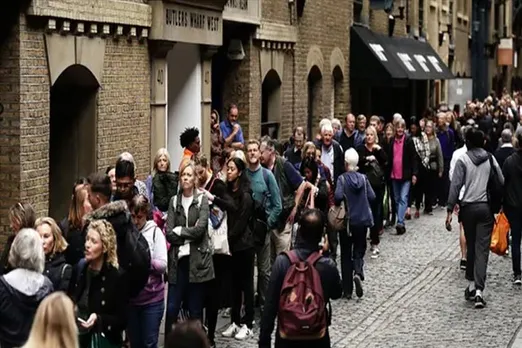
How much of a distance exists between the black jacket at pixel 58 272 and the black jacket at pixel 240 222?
11.6ft

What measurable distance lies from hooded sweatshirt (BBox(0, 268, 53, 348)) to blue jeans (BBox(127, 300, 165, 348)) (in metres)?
2.07

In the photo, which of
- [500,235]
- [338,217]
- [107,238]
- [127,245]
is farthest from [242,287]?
[500,235]

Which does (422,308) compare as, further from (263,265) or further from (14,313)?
(14,313)

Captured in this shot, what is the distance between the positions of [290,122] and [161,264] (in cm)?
1441

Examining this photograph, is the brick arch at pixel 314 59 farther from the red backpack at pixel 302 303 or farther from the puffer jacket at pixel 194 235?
the red backpack at pixel 302 303

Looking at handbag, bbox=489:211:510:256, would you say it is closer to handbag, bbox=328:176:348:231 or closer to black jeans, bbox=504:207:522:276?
black jeans, bbox=504:207:522:276

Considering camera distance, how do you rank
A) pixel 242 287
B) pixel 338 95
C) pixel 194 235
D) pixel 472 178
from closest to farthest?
1. pixel 194 235
2. pixel 242 287
3. pixel 472 178
4. pixel 338 95

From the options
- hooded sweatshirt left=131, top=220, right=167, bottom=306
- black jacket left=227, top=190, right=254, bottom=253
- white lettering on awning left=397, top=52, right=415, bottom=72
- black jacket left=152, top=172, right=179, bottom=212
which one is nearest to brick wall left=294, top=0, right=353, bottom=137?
white lettering on awning left=397, top=52, right=415, bottom=72

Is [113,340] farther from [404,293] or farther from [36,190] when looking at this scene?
[404,293]

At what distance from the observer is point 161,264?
988 cm

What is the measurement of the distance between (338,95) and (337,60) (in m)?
0.91

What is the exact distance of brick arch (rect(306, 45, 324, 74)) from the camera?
2508 centimetres

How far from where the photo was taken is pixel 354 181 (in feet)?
47.9

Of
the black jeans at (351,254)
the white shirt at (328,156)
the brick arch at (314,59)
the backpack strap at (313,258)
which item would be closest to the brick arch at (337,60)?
the brick arch at (314,59)
